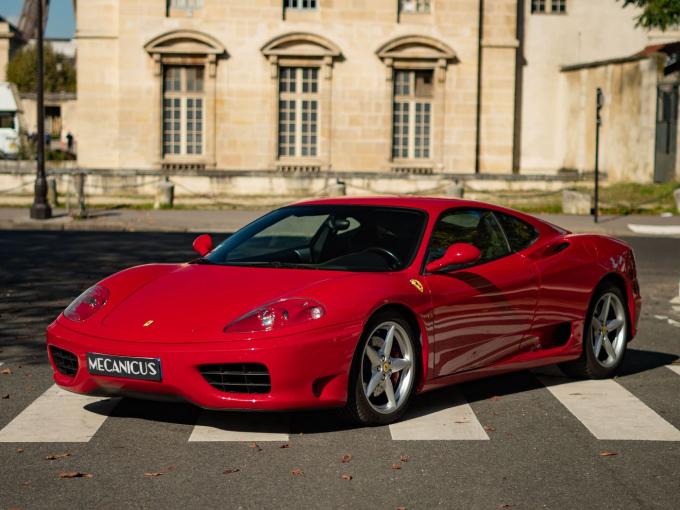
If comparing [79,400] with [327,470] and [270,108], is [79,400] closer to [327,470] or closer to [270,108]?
[327,470]

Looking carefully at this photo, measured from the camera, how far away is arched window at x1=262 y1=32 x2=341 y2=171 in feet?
148

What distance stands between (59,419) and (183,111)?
3798cm

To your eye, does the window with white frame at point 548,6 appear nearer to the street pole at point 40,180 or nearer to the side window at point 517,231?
the street pole at point 40,180

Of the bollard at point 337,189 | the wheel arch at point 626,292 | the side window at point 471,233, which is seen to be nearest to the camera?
the side window at point 471,233

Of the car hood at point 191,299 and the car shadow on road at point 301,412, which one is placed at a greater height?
the car hood at point 191,299

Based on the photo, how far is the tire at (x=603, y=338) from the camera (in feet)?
30.7

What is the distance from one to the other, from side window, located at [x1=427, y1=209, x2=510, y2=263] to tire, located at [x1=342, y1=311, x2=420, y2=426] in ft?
2.39

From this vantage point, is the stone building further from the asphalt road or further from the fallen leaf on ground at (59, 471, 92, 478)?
the fallen leaf on ground at (59, 471, 92, 478)

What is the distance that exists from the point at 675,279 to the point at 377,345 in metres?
11.8

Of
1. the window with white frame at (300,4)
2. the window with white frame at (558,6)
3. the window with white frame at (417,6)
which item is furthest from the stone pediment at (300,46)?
the window with white frame at (558,6)

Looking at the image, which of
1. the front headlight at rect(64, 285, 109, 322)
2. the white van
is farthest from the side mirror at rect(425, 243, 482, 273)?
the white van

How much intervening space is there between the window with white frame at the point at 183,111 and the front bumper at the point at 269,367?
38257 millimetres

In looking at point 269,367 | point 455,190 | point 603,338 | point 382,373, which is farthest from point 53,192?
point 269,367

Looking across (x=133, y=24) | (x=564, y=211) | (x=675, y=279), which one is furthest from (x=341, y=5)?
(x=675, y=279)
